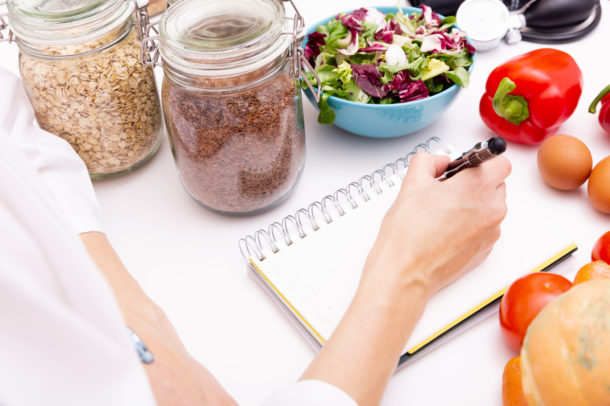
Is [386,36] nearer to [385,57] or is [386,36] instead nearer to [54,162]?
[385,57]

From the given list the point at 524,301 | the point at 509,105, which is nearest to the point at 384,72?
the point at 509,105

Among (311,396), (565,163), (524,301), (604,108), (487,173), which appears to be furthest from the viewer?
(604,108)

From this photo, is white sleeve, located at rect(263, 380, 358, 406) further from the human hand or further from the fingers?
the fingers

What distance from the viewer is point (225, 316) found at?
81 cm

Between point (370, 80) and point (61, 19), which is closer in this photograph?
point (61, 19)

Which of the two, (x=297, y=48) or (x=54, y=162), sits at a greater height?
(x=297, y=48)

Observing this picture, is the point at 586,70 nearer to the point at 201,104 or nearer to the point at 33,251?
the point at 201,104

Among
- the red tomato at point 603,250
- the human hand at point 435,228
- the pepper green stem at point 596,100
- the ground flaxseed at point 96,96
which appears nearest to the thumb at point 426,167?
the human hand at point 435,228

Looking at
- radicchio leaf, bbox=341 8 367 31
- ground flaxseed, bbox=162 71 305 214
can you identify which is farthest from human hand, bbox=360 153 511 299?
radicchio leaf, bbox=341 8 367 31

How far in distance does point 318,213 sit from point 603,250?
418 millimetres

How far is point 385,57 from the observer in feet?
3.22

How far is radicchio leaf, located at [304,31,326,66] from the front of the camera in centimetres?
104

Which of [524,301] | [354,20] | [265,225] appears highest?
[354,20]

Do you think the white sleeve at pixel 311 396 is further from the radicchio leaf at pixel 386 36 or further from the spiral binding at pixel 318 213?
the radicchio leaf at pixel 386 36
